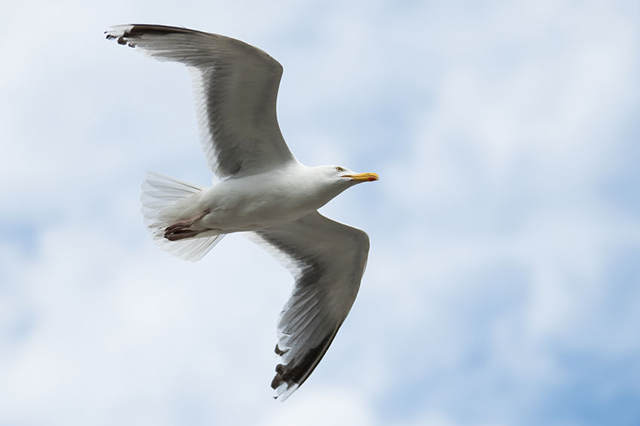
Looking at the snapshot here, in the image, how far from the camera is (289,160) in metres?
7.71

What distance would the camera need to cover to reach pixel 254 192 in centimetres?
750

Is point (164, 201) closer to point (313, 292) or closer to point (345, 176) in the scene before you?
point (345, 176)

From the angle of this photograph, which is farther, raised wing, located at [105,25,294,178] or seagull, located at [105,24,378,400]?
seagull, located at [105,24,378,400]

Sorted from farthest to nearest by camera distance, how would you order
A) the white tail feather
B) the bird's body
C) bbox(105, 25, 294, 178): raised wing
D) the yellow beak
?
the white tail feather < the yellow beak < the bird's body < bbox(105, 25, 294, 178): raised wing

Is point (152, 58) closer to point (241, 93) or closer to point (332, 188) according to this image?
point (241, 93)

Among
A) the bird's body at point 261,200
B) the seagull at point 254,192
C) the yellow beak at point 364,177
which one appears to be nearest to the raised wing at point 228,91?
the seagull at point 254,192

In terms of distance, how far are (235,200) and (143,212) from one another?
886mm

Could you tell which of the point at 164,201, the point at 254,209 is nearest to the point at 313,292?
the point at 254,209

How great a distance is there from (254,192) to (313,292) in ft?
4.65

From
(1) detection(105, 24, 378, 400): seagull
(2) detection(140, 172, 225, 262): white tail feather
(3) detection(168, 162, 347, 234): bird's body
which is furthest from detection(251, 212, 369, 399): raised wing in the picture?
(2) detection(140, 172, 225, 262): white tail feather

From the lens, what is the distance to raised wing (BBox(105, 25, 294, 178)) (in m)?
7.18

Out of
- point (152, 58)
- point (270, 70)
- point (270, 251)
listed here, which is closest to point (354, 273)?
point (270, 251)

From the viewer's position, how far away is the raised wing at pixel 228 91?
23.6 feet

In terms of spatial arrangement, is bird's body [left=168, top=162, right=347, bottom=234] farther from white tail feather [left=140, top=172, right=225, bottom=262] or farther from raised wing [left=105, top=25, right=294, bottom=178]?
raised wing [left=105, top=25, right=294, bottom=178]
